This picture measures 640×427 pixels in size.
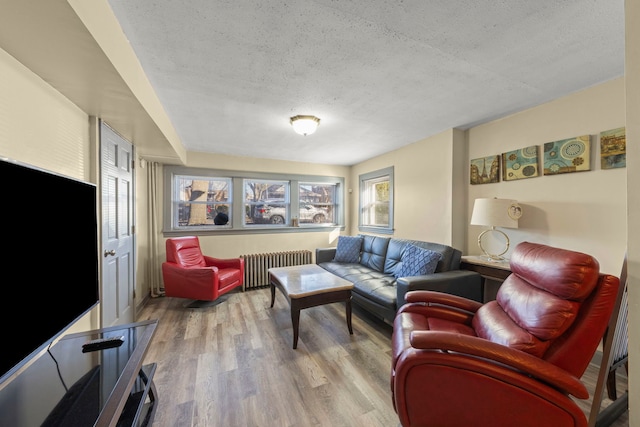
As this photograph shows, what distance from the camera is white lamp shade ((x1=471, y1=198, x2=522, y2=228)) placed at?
2.32 m

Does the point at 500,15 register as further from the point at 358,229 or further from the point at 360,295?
the point at 358,229

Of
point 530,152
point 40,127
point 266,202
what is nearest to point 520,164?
point 530,152

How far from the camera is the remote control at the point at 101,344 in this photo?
4.17ft

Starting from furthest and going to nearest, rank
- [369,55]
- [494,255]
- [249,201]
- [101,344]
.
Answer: [249,201] → [494,255] → [369,55] → [101,344]

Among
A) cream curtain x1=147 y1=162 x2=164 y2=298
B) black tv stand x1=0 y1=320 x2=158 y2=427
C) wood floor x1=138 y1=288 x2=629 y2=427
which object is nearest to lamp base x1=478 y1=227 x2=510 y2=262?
wood floor x1=138 y1=288 x2=629 y2=427

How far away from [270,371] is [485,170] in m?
3.02

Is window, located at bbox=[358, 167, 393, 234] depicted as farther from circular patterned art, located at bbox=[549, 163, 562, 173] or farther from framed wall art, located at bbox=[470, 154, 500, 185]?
circular patterned art, located at bbox=[549, 163, 562, 173]

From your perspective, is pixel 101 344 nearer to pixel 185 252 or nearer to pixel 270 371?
pixel 270 371

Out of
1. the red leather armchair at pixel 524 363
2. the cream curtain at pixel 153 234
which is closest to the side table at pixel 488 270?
the red leather armchair at pixel 524 363

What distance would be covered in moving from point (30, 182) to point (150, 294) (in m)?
3.30

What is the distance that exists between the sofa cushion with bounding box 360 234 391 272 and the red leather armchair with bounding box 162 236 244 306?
1932 mm

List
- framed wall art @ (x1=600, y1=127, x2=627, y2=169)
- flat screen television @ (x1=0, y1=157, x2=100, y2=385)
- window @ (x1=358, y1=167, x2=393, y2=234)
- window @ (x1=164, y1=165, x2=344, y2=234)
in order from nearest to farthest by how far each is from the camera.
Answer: flat screen television @ (x1=0, y1=157, x2=100, y2=385) → framed wall art @ (x1=600, y1=127, x2=627, y2=169) → window @ (x1=164, y1=165, x2=344, y2=234) → window @ (x1=358, y1=167, x2=393, y2=234)

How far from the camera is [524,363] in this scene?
1075mm

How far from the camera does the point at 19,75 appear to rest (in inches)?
48.2
